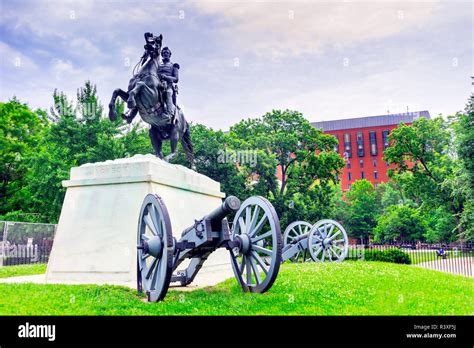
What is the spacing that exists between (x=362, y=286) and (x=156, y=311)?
442 cm

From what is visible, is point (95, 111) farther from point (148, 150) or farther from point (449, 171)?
point (449, 171)

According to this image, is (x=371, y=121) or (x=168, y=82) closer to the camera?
(x=168, y=82)

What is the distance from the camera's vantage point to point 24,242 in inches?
680

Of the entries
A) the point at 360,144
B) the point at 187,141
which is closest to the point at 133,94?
the point at 187,141

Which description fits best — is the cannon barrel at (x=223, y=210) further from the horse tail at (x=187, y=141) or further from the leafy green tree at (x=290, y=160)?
the leafy green tree at (x=290, y=160)

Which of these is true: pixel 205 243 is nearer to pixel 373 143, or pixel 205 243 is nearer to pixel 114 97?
pixel 114 97

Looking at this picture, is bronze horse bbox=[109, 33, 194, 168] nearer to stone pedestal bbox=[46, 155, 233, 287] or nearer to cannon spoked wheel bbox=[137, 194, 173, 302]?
stone pedestal bbox=[46, 155, 233, 287]

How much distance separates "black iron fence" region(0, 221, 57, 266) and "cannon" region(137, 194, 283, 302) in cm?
1096

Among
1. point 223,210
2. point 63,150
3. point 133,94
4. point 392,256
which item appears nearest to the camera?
point 223,210

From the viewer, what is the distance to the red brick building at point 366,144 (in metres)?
78.6

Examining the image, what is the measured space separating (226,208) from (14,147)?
2313 cm

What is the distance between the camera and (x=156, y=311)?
6.24 meters

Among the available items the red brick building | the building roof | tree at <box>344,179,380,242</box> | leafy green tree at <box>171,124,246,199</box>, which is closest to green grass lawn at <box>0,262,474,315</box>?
leafy green tree at <box>171,124,246,199</box>

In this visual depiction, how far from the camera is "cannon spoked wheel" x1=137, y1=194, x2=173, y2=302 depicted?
6566 mm
